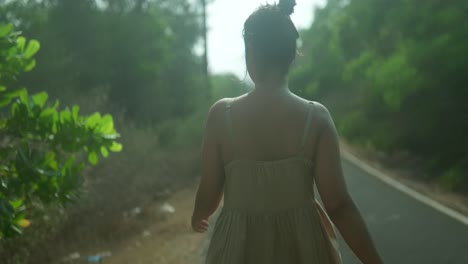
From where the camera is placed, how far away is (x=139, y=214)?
12703 mm

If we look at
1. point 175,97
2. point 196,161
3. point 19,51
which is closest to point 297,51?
point 19,51

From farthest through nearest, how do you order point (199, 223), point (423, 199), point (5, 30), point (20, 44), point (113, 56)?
point (113, 56), point (423, 199), point (20, 44), point (5, 30), point (199, 223)

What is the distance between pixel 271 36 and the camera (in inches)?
91.3

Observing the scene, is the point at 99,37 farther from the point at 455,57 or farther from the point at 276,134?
the point at 276,134

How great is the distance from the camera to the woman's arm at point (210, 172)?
2.36 meters

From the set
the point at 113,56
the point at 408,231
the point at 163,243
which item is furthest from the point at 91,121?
the point at 113,56

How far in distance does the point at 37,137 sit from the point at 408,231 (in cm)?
599

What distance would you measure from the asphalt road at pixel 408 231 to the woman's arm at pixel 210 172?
492 centimetres

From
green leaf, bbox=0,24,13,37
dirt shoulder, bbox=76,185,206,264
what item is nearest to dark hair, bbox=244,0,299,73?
green leaf, bbox=0,24,13,37

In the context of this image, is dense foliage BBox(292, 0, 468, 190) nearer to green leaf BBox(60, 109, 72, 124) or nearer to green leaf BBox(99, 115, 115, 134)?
green leaf BBox(99, 115, 115, 134)

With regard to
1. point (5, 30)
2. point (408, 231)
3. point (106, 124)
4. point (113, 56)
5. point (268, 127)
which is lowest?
point (408, 231)

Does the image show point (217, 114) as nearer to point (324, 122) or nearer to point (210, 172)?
point (210, 172)

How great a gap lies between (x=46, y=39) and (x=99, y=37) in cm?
688

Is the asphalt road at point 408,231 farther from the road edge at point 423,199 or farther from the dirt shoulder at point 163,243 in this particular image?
the dirt shoulder at point 163,243
